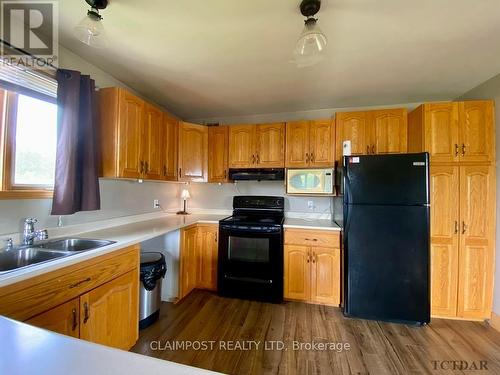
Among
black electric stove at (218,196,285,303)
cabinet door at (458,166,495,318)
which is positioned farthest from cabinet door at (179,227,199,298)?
cabinet door at (458,166,495,318)

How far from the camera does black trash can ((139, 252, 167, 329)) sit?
201cm

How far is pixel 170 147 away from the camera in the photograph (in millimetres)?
2680

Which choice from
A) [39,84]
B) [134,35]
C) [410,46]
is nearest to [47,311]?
[39,84]

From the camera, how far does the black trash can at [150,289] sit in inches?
79.1

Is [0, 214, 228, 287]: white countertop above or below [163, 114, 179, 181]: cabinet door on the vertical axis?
below

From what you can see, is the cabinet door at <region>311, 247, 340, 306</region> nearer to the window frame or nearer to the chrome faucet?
the chrome faucet

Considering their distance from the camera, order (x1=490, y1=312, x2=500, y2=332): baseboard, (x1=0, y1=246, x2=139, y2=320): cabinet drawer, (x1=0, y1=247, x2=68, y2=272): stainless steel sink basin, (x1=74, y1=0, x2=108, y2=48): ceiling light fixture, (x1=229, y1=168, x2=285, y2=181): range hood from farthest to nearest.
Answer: (x1=229, y1=168, x2=285, y2=181): range hood
(x1=490, y1=312, x2=500, y2=332): baseboard
(x1=0, y1=247, x2=68, y2=272): stainless steel sink basin
(x1=74, y1=0, x2=108, y2=48): ceiling light fixture
(x1=0, y1=246, x2=139, y2=320): cabinet drawer

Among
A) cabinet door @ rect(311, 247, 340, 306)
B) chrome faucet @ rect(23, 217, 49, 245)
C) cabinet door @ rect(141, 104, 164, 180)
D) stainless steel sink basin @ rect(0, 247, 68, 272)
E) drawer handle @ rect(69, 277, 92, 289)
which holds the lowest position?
cabinet door @ rect(311, 247, 340, 306)

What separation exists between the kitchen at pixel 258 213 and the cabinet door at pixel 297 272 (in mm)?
11

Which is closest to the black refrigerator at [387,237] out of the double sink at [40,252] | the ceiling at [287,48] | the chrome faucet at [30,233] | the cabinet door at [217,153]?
the ceiling at [287,48]

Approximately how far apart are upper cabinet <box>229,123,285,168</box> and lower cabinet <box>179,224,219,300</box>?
37.1 inches

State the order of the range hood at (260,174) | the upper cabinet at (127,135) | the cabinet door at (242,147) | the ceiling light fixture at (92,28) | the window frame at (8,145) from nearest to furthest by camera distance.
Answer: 1. the ceiling light fixture at (92,28)
2. the window frame at (8,145)
3. the upper cabinet at (127,135)
4. the range hood at (260,174)
5. the cabinet door at (242,147)

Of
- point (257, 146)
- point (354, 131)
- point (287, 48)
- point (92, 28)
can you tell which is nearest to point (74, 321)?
point (92, 28)

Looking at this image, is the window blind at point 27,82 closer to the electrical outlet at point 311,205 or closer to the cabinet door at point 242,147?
the cabinet door at point 242,147
